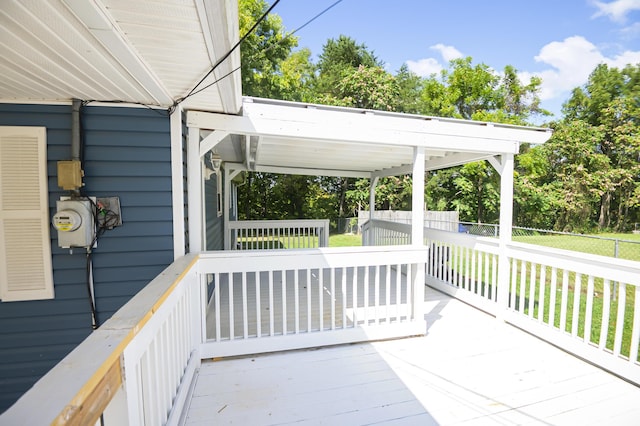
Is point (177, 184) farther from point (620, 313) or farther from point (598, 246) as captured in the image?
point (598, 246)

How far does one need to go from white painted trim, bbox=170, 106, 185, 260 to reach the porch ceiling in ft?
0.81

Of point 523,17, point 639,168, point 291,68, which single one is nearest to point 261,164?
point 291,68

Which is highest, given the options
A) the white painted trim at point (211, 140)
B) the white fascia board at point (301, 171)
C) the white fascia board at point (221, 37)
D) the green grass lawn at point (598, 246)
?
the white fascia board at point (221, 37)

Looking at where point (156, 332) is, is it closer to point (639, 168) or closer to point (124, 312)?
point (124, 312)

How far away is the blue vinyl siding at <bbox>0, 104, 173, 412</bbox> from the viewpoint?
231 centimetres

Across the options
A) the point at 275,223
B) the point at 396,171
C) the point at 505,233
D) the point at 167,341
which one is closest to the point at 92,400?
the point at 167,341

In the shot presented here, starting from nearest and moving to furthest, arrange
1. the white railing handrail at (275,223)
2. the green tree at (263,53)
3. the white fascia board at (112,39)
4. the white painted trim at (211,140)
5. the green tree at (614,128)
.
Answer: the white fascia board at (112,39), the white painted trim at (211,140), the white railing handrail at (275,223), the green tree at (263,53), the green tree at (614,128)

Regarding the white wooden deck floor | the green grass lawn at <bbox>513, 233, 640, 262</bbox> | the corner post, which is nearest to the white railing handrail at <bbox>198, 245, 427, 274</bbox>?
the corner post

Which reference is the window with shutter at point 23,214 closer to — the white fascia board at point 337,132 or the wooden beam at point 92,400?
the white fascia board at point 337,132

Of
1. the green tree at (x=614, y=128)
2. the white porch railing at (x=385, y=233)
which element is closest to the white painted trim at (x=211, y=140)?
the white porch railing at (x=385, y=233)

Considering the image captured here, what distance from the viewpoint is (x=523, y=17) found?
11.4 meters

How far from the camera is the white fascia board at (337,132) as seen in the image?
8.63ft

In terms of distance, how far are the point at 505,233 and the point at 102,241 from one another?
401 cm

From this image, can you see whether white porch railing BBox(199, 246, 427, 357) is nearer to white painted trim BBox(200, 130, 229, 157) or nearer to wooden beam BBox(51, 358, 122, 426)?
white painted trim BBox(200, 130, 229, 157)
